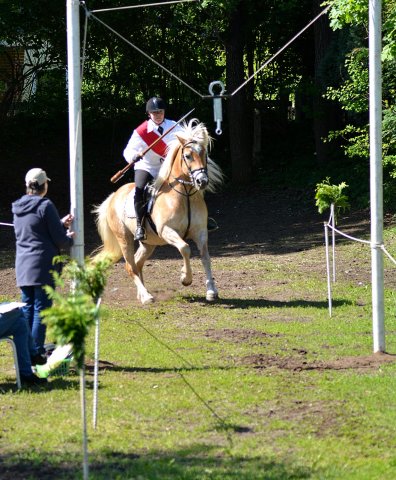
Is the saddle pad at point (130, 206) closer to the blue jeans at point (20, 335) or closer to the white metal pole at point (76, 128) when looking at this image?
the white metal pole at point (76, 128)

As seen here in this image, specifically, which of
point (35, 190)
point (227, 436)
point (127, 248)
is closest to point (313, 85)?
point (127, 248)

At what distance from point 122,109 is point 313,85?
25.1 feet

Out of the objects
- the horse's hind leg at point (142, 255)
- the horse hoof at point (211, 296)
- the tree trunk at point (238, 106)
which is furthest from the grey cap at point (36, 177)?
the tree trunk at point (238, 106)

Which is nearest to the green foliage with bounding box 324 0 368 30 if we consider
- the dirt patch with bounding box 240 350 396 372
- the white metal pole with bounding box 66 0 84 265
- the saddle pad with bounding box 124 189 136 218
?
the saddle pad with bounding box 124 189 136 218

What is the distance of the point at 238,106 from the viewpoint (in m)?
27.1

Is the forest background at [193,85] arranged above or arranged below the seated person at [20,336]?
above

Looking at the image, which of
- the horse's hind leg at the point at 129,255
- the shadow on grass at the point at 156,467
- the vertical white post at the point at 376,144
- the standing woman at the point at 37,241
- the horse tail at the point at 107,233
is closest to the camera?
the shadow on grass at the point at 156,467

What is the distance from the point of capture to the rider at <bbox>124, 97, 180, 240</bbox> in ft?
44.3

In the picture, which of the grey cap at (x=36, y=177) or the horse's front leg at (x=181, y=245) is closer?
the grey cap at (x=36, y=177)

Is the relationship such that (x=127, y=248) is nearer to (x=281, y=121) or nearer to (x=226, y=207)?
(x=226, y=207)

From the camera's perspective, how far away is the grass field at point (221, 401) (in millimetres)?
6371

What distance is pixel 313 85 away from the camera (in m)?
25.7

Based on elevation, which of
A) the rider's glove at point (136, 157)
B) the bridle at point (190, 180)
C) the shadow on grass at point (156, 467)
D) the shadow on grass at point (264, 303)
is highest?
the rider's glove at point (136, 157)

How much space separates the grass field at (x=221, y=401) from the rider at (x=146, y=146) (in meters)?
1.66
